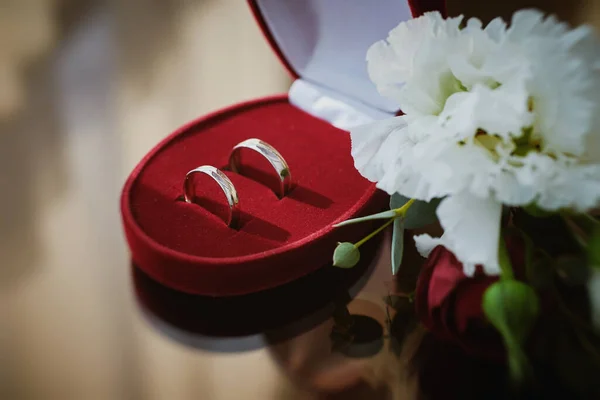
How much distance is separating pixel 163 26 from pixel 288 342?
1.82 feet

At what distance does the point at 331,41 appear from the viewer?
0.66 m

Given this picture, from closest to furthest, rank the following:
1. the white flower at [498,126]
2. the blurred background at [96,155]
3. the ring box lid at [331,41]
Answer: the white flower at [498,126] → the blurred background at [96,155] → the ring box lid at [331,41]

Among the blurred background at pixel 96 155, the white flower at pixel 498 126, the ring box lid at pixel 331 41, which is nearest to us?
the white flower at pixel 498 126

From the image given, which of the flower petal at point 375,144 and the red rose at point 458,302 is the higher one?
the flower petal at point 375,144

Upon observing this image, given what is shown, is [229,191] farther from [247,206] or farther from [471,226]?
[471,226]

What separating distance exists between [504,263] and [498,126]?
74 millimetres

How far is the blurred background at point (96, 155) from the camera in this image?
47cm

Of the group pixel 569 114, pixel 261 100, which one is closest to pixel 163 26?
pixel 261 100

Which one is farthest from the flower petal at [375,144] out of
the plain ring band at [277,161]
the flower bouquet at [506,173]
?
the plain ring band at [277,161]

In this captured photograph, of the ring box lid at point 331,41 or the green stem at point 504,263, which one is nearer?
the green stem at point 504,263

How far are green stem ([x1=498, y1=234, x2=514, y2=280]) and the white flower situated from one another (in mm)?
17

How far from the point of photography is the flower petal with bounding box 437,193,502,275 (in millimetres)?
358

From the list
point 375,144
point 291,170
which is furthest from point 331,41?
point 375,144

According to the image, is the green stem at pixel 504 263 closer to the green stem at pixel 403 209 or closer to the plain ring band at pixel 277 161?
the green stem at pixel 403 209
